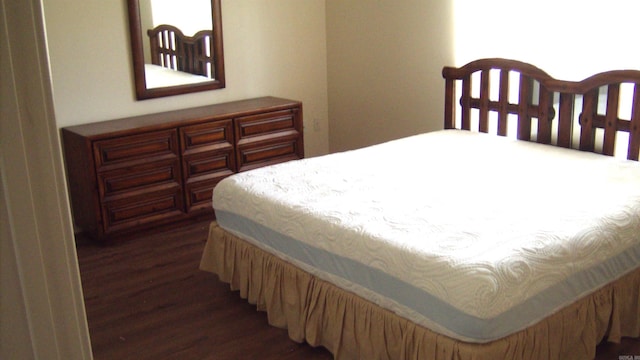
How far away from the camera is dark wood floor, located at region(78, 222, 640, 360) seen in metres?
2.85

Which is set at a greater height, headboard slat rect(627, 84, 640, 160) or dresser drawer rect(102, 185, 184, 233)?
headboard slat rect(627, 84, 640, 160)

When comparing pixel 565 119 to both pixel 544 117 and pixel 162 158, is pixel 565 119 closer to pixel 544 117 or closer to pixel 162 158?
pixel 544 117

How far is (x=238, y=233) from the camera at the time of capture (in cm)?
321

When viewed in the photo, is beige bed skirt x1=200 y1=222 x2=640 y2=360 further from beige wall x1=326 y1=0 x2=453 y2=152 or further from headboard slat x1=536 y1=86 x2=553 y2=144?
beige wall x1=326 y1=0 x2=453 y2=152

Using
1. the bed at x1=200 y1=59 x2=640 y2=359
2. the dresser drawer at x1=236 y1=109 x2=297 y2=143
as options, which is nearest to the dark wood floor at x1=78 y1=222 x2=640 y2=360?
the bed at x1=200 y1=59 x2=640 y2=359

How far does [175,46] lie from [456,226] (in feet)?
9.25

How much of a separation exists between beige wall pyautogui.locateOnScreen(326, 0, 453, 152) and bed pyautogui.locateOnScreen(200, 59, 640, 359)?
79cm

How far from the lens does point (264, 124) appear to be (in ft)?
15.5

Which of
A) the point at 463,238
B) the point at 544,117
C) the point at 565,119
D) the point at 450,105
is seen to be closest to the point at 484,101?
the point at 450,105

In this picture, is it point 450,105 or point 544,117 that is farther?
point 450,105

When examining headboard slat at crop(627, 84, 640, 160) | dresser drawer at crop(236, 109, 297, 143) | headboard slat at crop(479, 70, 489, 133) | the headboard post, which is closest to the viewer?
headboard slat at crop(627, 84, 640, 160)

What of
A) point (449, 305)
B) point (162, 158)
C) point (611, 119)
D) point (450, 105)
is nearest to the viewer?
point (449, 305)

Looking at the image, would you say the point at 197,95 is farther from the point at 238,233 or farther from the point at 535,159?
the point at 535,159

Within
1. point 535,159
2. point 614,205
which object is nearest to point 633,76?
point 535,159
